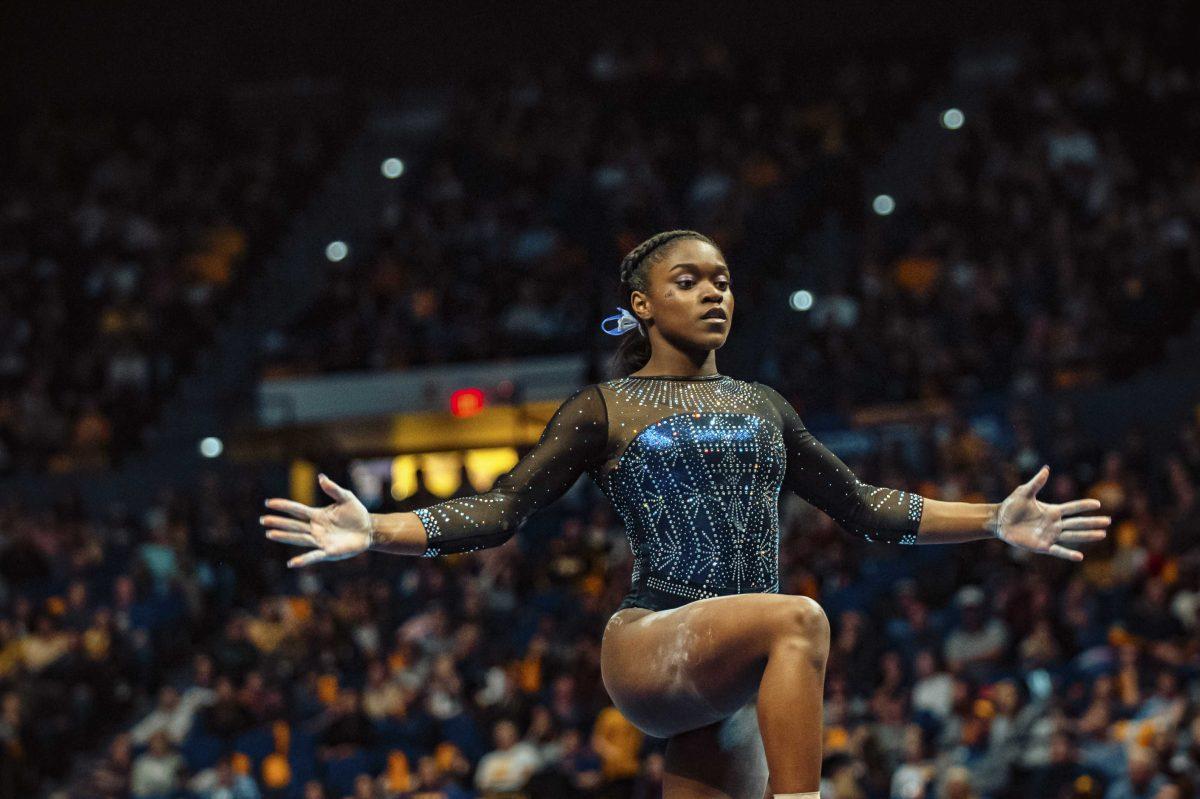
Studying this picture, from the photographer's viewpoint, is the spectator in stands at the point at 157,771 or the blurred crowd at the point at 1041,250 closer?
the spectator in stands at the point at 157,771

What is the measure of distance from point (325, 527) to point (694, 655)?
36.8 inches

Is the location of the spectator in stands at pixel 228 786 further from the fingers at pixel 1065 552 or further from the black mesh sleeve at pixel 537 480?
the fingers at pixel 1065 552

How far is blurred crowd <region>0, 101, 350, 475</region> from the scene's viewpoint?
50.5 ft

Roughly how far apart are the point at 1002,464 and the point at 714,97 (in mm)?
7030

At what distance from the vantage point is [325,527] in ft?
12.3

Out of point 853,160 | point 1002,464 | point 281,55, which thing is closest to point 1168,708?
point 1002,464

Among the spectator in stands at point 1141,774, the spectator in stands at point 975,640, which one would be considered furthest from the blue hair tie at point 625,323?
the spectator in stands at point 975,640

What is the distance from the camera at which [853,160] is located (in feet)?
50.9

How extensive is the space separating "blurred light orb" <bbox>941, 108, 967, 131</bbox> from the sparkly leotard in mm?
12412

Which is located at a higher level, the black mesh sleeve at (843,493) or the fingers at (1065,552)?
the black mesh sleeve at (843,493)

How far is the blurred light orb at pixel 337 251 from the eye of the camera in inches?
681

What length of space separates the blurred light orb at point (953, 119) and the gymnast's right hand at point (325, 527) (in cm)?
1315

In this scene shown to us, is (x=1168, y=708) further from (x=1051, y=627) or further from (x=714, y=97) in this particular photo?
(x=714, y=97)

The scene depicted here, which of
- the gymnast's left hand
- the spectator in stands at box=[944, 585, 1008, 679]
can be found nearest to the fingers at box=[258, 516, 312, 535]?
the gymnast's left hand
